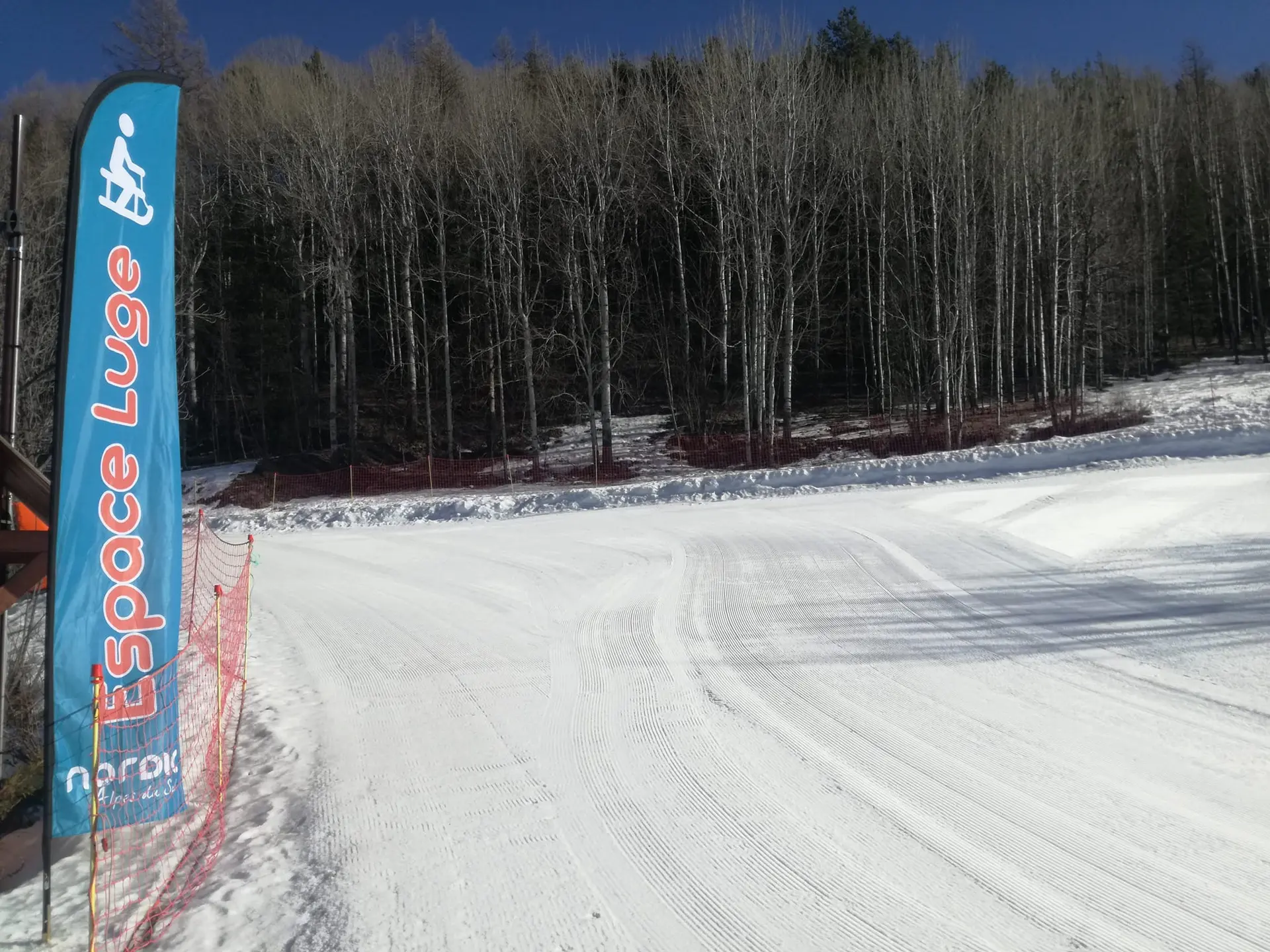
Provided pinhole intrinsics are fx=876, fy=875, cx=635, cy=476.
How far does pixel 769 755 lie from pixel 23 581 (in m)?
4.85

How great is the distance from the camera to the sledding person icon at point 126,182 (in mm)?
5176

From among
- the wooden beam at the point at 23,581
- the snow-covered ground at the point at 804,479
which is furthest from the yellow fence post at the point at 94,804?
the snow-covered ground at the point at 804,479

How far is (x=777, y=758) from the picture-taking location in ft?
19.8

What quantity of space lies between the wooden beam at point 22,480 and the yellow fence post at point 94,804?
1.24 metres

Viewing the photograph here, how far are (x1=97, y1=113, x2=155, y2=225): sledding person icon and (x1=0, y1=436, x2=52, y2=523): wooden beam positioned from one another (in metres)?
1.62

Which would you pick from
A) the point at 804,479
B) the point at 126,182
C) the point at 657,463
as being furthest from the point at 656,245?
the point at 126,182

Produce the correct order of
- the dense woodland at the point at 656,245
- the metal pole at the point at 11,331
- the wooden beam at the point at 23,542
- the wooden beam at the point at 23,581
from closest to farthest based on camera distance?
the wooden beam at the point at 23,581 → the wooden beam at the point at 23,542 → the metal pole at the point at 11,331 → the dense woodland at the point at 656,245

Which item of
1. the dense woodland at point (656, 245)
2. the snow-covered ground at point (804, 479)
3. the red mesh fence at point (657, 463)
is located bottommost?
the snow-covered ground at point (804, 479)

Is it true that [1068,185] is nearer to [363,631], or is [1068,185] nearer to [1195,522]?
[1195,522]

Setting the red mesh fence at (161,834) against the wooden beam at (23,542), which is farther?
the wooden beam at (23,542)

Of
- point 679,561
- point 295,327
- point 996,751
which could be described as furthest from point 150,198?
point 295,327

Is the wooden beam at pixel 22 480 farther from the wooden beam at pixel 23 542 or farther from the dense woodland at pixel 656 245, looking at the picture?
the dense woodland at pixel 656 245

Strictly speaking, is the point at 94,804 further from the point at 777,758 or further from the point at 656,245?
the point at 656,245

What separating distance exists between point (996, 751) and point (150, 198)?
21.7 feet
